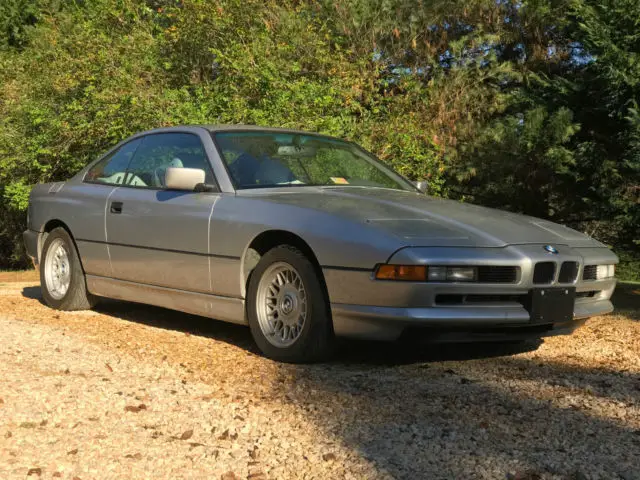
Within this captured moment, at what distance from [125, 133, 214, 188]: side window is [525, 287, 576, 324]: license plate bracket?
244 centimetres

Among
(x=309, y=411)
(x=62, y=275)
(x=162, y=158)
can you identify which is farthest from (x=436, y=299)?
(x=62, y=275)

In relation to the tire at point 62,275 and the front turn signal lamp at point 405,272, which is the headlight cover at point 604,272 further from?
the tire at point 62,275

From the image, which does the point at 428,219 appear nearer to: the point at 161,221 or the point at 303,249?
the point at 303,249

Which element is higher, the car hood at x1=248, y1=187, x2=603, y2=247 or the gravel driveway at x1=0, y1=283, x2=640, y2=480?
the car hood at x1=248, y1=187, x2=603, y2=247

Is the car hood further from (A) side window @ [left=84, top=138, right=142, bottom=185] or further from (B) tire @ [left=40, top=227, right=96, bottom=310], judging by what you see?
(B) tire @ [left=40, top=227, right=96, bottom=310]

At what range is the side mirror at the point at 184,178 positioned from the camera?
5910 mm

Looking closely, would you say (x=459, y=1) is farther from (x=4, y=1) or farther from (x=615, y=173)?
(x=4, y=1)

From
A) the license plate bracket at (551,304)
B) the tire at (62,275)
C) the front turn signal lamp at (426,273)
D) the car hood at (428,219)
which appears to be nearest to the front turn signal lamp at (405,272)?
the front turn signal lamp at (426,273)

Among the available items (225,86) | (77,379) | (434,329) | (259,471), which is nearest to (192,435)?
(259,471)

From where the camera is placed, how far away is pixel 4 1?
26.9m

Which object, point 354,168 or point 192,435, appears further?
point 354,168

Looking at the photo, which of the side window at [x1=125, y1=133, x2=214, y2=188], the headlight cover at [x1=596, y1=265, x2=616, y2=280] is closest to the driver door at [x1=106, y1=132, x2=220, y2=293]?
the side window at [x1=125, y1=133, x2=214, y2=188]

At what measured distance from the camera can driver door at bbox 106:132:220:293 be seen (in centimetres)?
598

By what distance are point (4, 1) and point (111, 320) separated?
23.1 metres
